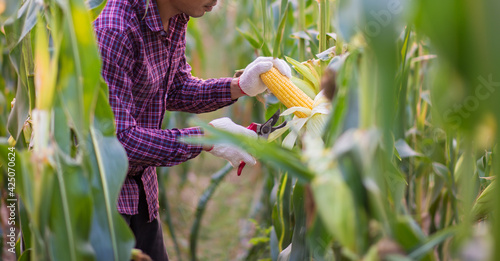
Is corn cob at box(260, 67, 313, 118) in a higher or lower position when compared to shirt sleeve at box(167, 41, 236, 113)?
higher

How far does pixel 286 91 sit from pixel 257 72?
0.66 ft

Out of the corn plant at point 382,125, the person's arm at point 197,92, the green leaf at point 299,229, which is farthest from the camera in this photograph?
the person's arm at point 197,92

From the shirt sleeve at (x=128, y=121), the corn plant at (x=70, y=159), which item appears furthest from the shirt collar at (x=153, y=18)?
the corn plant at (x=70, y=159)

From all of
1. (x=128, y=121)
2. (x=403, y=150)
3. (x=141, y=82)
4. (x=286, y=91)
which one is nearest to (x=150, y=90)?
(x=141, y=82)

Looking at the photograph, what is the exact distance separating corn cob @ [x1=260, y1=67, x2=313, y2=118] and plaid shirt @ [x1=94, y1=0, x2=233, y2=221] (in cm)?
24

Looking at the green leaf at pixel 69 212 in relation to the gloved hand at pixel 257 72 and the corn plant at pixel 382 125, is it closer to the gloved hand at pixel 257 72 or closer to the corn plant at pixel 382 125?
the corn plant at pixel 382 125

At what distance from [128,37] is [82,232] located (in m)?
0.66

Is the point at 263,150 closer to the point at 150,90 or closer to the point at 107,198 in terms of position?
the point at 107,198

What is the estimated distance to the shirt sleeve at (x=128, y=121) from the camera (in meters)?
1.23

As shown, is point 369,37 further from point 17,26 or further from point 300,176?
point 17,26

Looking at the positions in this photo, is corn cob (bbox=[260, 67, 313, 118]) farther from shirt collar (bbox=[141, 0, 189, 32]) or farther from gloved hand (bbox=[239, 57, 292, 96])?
shirt collar (bbox=[141, 0, 189, 32])

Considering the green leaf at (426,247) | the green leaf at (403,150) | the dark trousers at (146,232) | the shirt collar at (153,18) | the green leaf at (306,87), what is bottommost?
the dark trousers at (146,232)

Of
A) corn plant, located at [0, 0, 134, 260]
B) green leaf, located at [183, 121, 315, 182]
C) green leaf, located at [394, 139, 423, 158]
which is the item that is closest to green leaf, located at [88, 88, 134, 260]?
corn plant, located at [0, 0, 134, 260]

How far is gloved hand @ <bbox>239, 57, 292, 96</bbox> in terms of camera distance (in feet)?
4.50
